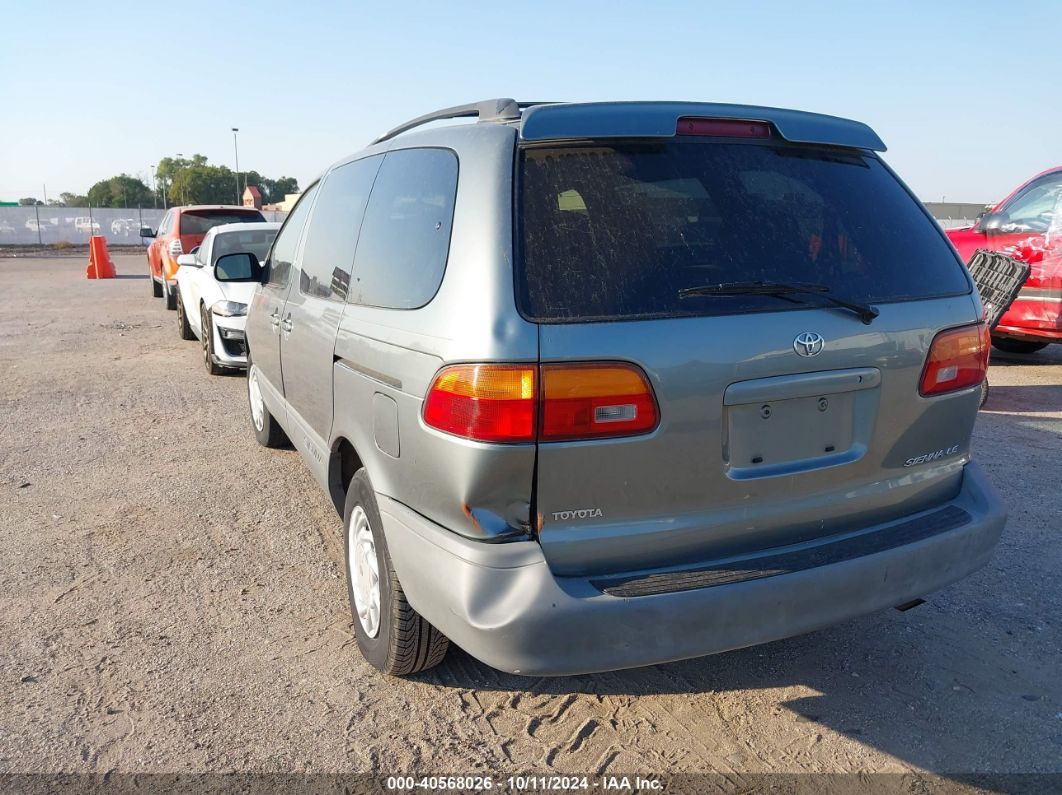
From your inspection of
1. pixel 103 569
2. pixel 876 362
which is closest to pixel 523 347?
pixel 876 362

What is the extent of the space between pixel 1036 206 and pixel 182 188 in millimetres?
102373

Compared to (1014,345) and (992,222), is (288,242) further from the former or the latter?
(1014,345)

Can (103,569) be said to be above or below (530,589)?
below

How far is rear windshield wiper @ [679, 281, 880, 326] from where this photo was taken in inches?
99.7

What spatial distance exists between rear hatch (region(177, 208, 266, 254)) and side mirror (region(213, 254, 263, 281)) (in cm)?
896

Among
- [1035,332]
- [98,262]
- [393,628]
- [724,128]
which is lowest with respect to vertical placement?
[98,262]

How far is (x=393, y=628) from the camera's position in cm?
298

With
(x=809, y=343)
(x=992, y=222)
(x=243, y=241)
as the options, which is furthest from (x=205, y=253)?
(x=809, y=343)

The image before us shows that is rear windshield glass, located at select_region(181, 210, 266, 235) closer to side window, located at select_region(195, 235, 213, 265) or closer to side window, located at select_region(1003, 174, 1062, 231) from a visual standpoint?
side window, located at select_region(195, 235, 213, 265)

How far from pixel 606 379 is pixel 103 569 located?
3.02 m

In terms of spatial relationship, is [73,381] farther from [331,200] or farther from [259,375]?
[331,200]

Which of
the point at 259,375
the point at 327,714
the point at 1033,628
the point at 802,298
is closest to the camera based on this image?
the point at 802,298

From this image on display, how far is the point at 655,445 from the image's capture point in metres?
2.45

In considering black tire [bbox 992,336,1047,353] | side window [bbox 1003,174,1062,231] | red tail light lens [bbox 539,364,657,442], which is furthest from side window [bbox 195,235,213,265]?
black tire [bbox 992,336,1047,353]
